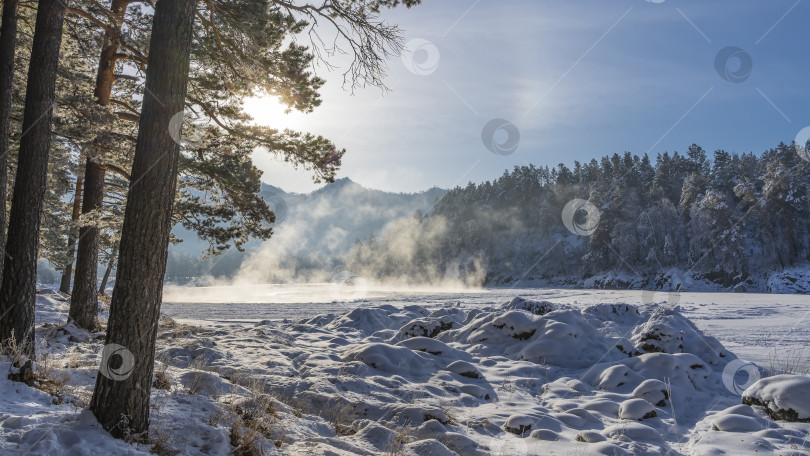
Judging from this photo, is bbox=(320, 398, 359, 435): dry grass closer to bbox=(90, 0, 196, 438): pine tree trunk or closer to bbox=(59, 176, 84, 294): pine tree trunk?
bbox=(90, 0, 196, 438): pine tree trunk

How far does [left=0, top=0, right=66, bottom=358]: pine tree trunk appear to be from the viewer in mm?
6254

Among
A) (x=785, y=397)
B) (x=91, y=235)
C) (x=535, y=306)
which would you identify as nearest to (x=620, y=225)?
(x=535, y=306)

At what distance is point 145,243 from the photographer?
4.07m

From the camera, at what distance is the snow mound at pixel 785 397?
6.48 meters

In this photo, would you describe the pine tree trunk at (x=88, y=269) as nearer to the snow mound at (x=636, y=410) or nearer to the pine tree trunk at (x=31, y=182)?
the pine tree trunk at (x=31, y=182)

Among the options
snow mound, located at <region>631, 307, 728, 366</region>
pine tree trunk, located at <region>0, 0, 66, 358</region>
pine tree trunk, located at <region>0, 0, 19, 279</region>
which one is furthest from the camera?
snow mound, located at <region>631, 307, 728, 366</region>

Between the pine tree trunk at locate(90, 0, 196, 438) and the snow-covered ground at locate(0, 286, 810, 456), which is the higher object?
the pine tree trunk at locate(90, 0, 196, 438)

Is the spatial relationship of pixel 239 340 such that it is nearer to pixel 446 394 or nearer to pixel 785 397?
pixel 446 394

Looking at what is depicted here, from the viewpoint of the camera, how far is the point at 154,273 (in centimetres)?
412

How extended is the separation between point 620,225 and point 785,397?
74023mm

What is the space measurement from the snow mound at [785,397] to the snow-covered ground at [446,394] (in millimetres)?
21

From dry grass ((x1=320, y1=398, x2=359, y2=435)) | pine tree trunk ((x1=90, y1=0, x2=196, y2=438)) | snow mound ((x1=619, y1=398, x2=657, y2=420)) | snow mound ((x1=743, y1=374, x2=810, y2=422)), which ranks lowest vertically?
dry grass ((x1=320, y1=398, x2=359, y2=435))

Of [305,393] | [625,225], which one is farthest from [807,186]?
[305,393]

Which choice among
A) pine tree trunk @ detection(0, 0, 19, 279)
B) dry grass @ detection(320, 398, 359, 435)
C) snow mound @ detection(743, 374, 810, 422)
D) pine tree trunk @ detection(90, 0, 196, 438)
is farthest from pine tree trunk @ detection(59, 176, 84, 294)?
snow mound @ detection(743, 374, 810, 422)
